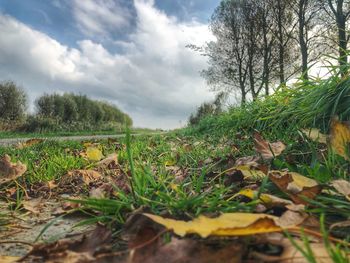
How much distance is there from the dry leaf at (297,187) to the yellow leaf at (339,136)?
0.43 metres

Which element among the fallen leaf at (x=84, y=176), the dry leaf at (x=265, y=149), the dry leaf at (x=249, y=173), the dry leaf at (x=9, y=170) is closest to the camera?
the dry leaf at (x=249, y=173)

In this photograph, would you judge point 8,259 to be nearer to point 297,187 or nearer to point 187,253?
point 187,253

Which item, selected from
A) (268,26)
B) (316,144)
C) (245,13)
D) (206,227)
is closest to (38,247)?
(206,227)

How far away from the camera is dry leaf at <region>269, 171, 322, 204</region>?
1.22m

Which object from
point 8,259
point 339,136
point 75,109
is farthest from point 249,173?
point 75,109

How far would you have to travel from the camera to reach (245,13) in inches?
922

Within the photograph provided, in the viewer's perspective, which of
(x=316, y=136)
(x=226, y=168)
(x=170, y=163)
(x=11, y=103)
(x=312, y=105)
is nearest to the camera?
(x=226, y=168)

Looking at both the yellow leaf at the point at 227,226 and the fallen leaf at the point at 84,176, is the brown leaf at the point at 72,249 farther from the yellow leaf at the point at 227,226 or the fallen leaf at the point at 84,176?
the fallen leaf at the point at 84,176

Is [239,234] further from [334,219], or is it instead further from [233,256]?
[334,219]

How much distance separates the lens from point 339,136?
1.71 m

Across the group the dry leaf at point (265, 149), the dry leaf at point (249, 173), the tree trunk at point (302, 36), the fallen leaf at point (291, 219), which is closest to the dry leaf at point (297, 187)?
the fallen leaf at point (291, 219)

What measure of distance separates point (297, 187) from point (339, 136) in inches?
22.6

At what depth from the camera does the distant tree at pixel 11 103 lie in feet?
96.9

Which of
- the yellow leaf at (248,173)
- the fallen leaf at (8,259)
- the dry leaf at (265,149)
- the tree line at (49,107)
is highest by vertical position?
the tree line at (49,107)
